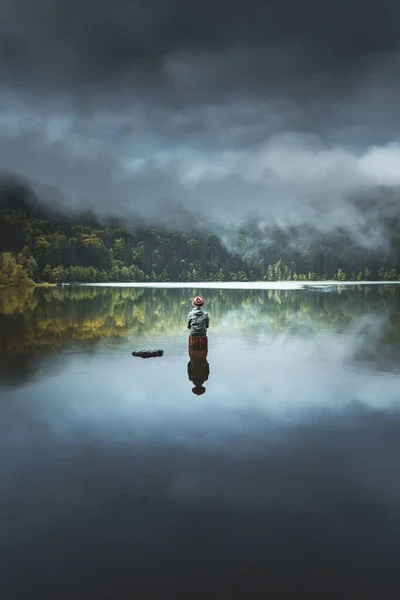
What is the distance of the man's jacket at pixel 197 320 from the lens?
2547 cm

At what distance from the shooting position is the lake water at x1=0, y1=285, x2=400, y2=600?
7324mm

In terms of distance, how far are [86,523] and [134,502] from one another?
1.04 meters

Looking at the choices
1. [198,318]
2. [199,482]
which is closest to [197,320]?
[198,318]

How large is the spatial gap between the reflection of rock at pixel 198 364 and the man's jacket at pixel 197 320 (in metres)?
0.50

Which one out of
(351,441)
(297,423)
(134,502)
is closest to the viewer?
(134,502)

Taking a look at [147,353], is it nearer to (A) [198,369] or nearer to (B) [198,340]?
(B) [198,340]

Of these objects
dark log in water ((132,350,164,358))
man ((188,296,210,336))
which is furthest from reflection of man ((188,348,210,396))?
dark log in water ((132,350,164,358))

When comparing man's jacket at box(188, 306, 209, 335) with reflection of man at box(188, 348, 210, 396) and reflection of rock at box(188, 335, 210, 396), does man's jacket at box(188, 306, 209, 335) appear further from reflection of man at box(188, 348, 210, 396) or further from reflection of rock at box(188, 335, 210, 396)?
reflection of man at box(188, 348, 210, 396)

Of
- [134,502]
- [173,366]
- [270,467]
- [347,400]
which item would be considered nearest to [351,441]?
[270,467]

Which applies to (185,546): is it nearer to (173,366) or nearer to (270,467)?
(270,467)

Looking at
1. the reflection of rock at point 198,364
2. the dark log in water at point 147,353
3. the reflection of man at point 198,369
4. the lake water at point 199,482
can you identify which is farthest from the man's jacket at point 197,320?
the lake water at point 199,482

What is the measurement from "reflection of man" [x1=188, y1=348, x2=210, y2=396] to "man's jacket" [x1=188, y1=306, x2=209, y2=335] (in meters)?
1.11

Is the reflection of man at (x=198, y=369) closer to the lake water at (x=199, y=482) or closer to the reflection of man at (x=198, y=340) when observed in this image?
the reflection of man at (x=198, y=340)

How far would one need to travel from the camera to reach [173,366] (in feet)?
78.3
